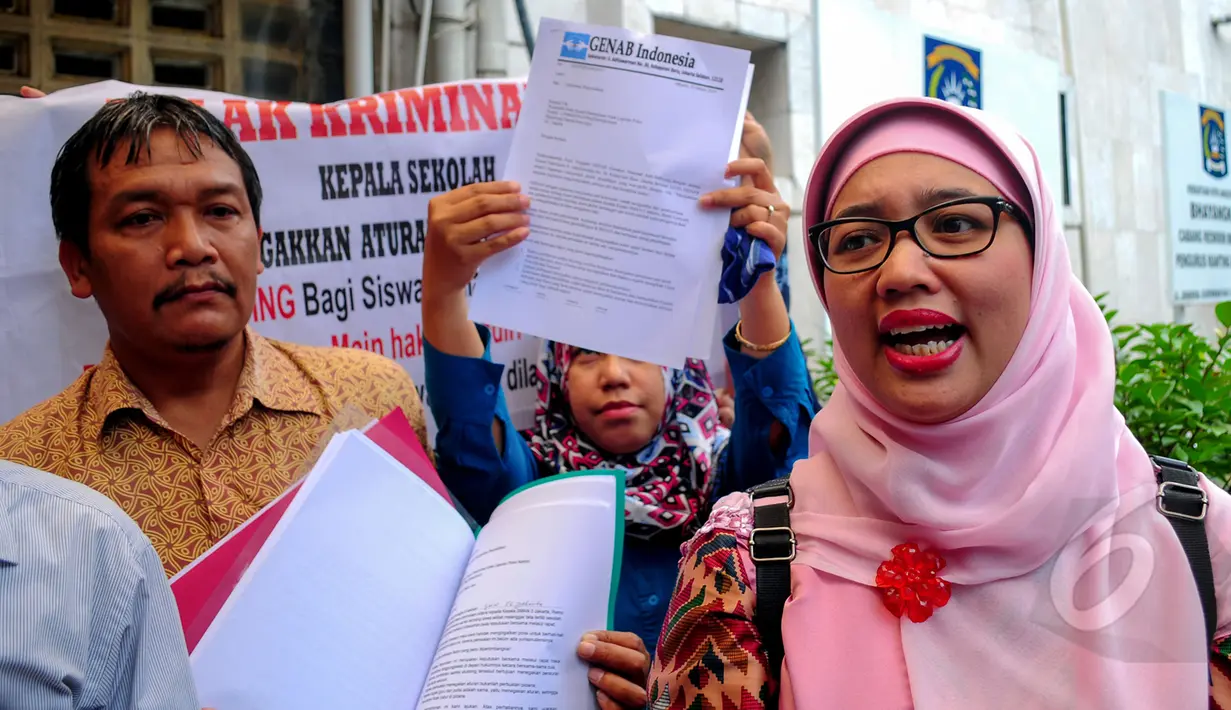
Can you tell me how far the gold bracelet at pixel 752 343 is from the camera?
1.88 metres

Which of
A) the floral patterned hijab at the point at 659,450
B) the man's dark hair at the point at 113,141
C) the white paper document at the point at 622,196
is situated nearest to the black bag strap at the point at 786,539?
the white paper document at the point at 622,196

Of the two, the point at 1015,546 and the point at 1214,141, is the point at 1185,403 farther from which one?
the point at 1214,141

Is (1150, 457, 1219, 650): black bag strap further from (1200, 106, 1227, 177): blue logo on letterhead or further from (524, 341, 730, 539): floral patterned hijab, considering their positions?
(1200, 106, 1227, 177): blue logo on letterhead

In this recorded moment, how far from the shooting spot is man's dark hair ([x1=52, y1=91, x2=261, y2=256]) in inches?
71.5

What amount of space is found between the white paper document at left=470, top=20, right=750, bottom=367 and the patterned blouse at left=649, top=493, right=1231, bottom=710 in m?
0.51

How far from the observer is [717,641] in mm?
1260

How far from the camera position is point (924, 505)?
122cm

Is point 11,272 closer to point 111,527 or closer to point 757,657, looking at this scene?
point 111,527

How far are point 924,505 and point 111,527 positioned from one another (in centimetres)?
91

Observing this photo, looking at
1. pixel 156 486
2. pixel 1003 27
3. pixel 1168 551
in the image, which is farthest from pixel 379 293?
pixel 1003 27

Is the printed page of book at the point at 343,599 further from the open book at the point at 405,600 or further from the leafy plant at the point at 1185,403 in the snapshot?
the leafy plant at the point at 1185,403

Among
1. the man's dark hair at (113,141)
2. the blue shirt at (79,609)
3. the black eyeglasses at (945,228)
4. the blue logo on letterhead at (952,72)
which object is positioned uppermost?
the blue logo on letterhead at (952,72)

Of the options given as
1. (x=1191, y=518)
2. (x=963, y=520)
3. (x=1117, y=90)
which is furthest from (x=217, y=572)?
(x=1117, y=90)

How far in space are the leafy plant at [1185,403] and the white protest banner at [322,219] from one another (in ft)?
4.92
